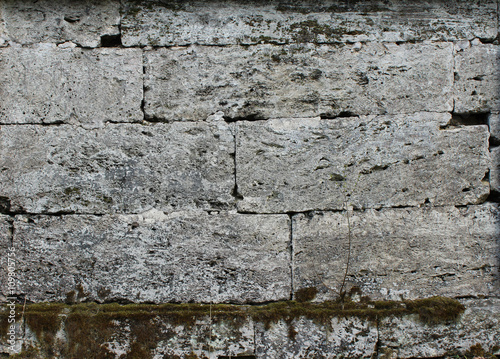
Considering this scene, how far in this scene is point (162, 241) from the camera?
233cm

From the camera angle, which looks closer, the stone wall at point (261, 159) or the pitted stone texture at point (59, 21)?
the stone wall at point (261, 159)

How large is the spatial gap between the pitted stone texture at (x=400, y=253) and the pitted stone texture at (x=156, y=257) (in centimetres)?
20

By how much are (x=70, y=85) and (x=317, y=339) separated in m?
2.42

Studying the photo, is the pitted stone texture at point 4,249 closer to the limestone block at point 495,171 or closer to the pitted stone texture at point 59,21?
the pitted stone texture at point 59,21

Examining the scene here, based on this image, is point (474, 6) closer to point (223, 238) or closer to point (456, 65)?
point (456, 65)

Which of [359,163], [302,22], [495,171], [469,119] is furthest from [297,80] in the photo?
[495,171]

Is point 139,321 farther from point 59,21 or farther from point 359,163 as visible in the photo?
point 59,21

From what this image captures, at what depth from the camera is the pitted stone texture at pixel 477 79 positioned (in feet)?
7.98

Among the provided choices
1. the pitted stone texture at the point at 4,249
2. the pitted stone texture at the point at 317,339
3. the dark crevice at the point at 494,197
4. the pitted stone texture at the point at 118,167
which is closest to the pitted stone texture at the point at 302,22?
the pitted stone texture at the point at 118,167

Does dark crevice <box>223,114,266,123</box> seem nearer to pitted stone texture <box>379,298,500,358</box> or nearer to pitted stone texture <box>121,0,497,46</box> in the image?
pitted stone texture <box>121,0,497,46</box>

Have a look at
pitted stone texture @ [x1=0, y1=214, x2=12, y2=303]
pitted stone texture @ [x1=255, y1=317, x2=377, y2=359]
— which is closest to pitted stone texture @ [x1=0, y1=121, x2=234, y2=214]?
pitted stone texture @ [x1=0, y1=214, x2=12, y2=303]

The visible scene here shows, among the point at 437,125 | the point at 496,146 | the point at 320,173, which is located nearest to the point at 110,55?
the point at 320,173

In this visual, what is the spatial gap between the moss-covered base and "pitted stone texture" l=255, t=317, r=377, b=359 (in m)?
0.03

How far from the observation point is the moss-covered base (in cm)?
217
